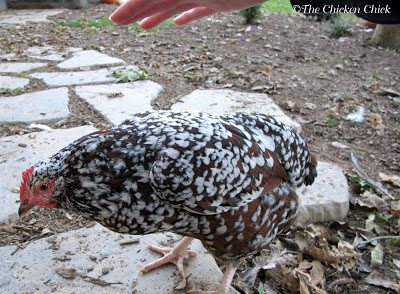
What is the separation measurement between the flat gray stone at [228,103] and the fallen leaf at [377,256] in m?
1.03

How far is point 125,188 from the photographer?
165 centimetres

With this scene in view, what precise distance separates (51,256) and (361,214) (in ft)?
5.40

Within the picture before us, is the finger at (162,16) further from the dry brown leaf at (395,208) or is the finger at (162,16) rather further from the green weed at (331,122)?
the green weed at (331,122)

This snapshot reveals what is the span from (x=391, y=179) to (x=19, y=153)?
222cm

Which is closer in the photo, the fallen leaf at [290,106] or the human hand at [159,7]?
the human hand at [159,7]

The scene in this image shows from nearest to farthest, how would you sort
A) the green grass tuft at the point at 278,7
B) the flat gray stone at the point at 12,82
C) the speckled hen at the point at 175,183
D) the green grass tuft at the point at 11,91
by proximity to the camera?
the speckled hen at the point at 175,183
the green grass tuft at the point at 11,91
the flat gray stone at the point at 12,82
the green grass tuft at the point at 278,7

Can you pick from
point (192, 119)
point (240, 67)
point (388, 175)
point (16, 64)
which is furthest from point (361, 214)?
point (16, 64)

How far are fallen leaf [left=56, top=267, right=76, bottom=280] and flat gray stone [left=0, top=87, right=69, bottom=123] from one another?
1364 millimetres

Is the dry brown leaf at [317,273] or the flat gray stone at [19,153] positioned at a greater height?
the flat gray stone at [19,153]

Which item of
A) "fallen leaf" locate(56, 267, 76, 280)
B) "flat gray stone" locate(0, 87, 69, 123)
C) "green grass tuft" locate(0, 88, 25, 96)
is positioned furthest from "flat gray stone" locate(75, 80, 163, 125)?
"fallen leaf" locate(56, 267, 76, 280)

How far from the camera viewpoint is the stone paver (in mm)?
6145

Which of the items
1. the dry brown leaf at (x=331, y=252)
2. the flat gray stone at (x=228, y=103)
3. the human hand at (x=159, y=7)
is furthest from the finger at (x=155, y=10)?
the flat gray stone at (x=228, y=103)

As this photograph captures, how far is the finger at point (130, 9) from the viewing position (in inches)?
59.8

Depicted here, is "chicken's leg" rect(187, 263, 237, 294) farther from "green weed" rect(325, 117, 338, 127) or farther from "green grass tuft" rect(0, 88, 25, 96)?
"green grass tuft" rect(0, 88, 25, 96)
